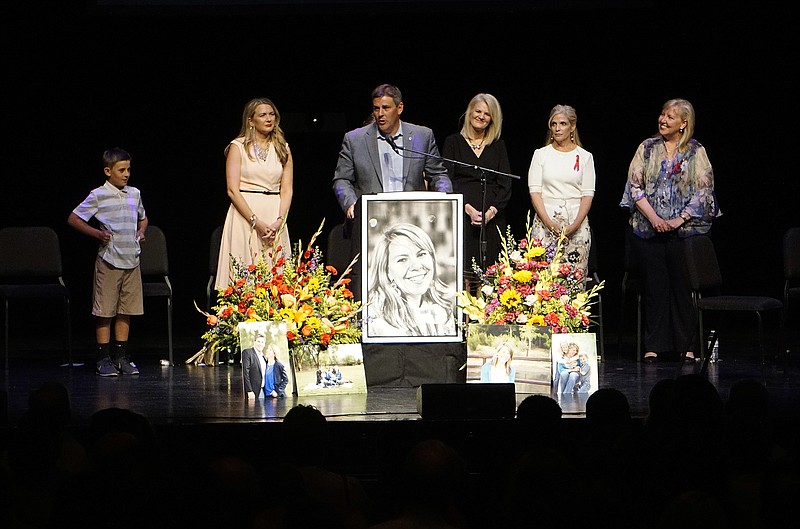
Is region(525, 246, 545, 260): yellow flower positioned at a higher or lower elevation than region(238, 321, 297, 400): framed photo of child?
higher

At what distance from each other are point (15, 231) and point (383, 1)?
3114mm

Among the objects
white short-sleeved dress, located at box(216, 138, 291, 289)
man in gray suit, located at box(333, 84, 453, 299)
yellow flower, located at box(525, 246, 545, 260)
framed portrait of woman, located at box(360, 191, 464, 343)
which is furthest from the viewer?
white short-sleeved dress, located at box(216, 138, 291, 289)

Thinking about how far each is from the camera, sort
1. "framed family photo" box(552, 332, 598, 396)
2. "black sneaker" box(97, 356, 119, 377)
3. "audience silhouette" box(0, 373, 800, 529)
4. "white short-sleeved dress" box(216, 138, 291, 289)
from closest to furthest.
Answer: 1. "audience silhouette" box(0, 373, 800, 529)
2. "framed family photo" box(552, 332, 598, 396)
3. "black sneaker" box(97, 356, 119, 377)
4. "white short-sleeved dress" box(216, 138, 291, 289)

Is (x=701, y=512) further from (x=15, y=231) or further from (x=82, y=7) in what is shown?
(x=82, y=7)

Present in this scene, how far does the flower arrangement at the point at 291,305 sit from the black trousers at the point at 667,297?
2.28 metres

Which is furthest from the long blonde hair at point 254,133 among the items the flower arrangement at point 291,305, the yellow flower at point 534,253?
the yellow flower at point 534,253

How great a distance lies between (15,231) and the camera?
7.88 meters

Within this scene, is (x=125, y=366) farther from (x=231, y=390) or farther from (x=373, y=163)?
(x=373, y=163)

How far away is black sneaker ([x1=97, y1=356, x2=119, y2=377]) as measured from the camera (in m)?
6.90

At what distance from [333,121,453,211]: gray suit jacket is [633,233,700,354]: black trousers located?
5.46ft

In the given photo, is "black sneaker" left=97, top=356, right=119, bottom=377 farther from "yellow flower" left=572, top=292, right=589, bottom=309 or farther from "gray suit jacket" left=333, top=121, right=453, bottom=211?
"yellow flower" left=572, top=292, right=589, bottom=309

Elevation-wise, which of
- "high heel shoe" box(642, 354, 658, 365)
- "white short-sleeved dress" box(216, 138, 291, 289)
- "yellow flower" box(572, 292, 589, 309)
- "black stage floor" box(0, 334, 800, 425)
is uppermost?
"white short-sleeved dress" box(216, 138, 291, 289)

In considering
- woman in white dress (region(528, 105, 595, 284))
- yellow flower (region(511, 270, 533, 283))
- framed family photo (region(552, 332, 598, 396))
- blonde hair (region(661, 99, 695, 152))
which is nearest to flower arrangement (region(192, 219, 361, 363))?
yellow flower (region(511, 270, 533, 283))

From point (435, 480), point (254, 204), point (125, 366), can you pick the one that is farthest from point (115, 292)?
point (435, 480)
